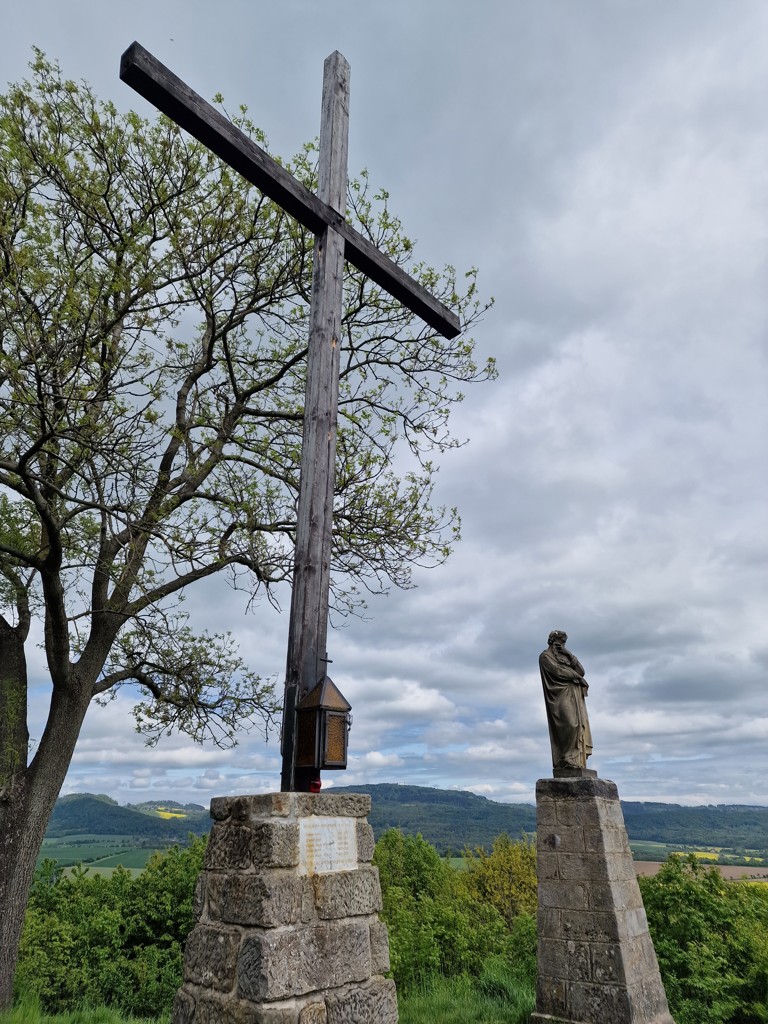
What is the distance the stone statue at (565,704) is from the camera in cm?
828

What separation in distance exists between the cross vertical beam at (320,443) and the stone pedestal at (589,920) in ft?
16.9

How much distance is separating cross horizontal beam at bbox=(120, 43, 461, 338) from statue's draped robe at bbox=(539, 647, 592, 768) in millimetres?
5203

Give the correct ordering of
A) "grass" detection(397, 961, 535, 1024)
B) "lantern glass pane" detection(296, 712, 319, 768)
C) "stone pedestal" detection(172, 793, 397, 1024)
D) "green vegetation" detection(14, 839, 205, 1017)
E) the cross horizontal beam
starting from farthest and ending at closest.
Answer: "green vegetation" detection(14, 839, 205, 1017) < "grass" detection(397, 961, 535, 1024) < the cross horizontal beam < "lantern glass pane" detection(296, 712, 319, 768) < "stone pedestal" detection(172, 793, 397, 1024)

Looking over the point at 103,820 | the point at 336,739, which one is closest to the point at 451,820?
the point at 103,820

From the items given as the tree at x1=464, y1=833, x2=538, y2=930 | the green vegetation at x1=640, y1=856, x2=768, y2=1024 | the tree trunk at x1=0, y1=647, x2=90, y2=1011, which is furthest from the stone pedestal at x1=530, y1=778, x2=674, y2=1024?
the tree at x1=464, y1=833, x2=538, y2=930

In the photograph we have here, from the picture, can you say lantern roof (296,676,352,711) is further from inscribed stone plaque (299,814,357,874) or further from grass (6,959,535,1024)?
grass (6,959,535,1024)

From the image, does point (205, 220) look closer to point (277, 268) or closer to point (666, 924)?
point (277, 268)

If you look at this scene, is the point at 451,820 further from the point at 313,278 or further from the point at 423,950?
the point at 313,278

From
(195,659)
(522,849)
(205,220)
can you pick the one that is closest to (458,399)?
(205,220)

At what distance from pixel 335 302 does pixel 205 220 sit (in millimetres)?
5043

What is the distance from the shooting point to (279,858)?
3.20 m

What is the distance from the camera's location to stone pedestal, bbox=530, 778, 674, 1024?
702cm

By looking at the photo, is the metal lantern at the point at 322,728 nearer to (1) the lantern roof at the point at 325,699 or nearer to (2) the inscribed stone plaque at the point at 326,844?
(1) the lantern roof at the point at 325,699

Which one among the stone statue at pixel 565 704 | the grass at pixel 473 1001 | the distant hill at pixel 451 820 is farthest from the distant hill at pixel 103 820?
the stone statue at pixel 565 704
